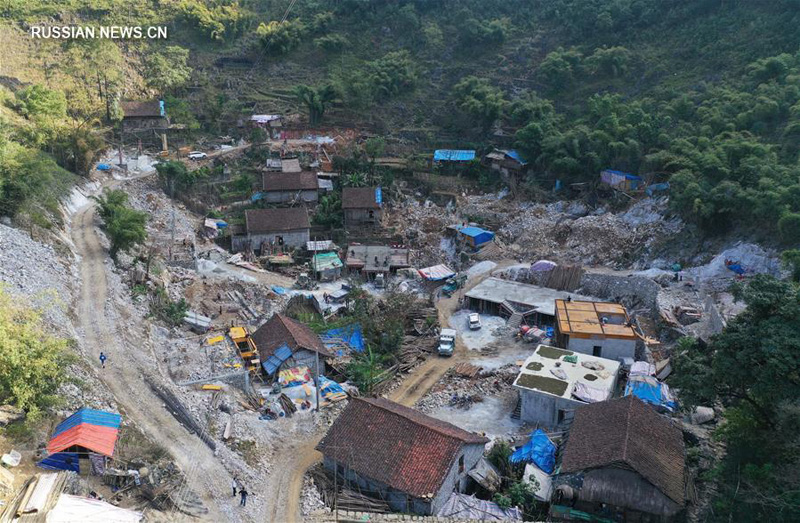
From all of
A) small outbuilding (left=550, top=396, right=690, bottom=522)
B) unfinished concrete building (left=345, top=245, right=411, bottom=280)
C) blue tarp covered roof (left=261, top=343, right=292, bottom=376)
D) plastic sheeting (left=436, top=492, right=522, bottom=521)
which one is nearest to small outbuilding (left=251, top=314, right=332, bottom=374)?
blue tarp covered roof (left=261, top=343, right=292, bottom=376)

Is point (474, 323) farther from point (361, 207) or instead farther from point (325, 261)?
point (361, 207)

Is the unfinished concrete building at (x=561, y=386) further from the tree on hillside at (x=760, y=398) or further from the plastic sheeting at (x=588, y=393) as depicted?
the tree on hillside at (x=760, y=398)

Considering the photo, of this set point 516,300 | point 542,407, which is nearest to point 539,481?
point 542,407

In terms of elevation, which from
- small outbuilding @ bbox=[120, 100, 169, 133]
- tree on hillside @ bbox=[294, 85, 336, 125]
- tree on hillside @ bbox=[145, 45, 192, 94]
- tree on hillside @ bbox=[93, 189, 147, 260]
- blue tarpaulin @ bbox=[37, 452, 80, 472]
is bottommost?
blue tarpaulin @ bbox=[37, 452, 80, 472]

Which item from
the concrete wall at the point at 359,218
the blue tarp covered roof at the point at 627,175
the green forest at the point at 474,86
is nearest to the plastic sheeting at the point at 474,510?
the green forest at the point at 474,86

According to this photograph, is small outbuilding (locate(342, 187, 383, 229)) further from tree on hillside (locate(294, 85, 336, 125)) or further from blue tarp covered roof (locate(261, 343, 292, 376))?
blue tarp covered roof (locate(261, 343, 292, 376))

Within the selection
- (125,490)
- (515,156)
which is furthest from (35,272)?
(515,156)

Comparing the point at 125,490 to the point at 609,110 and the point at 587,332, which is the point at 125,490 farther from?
the point at 609,110
